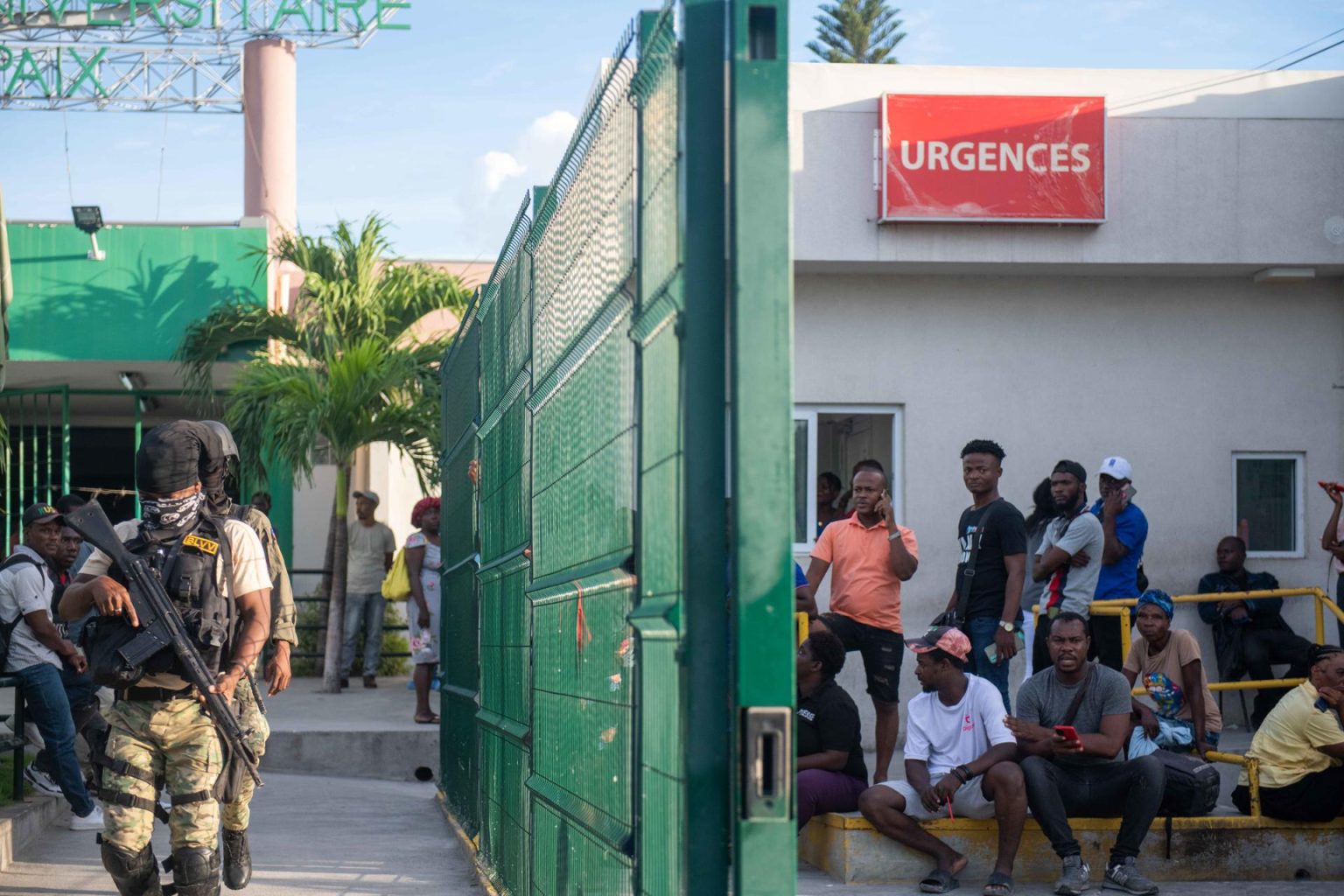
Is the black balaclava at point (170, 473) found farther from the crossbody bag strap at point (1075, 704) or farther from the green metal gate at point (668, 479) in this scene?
the crossbody bag strap at point (1075, 704)

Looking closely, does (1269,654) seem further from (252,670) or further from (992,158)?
(252,670)

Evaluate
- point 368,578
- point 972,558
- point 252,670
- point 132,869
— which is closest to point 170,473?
point 252,670

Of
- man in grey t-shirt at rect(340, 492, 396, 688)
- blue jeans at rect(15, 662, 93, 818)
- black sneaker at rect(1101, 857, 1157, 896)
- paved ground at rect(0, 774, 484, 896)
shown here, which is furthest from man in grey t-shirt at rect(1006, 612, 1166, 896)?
man in grey t-shirt at rect(340, 492, 396, 688)

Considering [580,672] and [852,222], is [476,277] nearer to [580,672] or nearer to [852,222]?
[852,222]

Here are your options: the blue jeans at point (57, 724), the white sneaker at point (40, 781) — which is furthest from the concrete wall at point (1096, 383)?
the blue jeans at point (57, 724)

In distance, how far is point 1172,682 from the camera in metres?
8.77

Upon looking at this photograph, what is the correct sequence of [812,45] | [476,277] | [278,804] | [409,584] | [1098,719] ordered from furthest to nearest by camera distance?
[812,45], [476,277], [409,584], [278,804], [1098,719]

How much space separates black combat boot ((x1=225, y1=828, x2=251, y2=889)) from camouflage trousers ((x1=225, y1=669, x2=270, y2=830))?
32 mm

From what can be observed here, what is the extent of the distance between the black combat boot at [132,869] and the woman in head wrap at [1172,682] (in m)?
5.09

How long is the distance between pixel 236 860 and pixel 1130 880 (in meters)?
3.96

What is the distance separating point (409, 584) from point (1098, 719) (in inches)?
269

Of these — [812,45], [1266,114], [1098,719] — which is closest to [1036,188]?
[1266,114]

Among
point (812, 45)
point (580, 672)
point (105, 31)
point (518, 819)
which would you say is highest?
point (812, 45)

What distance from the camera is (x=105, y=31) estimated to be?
89.4 ft
